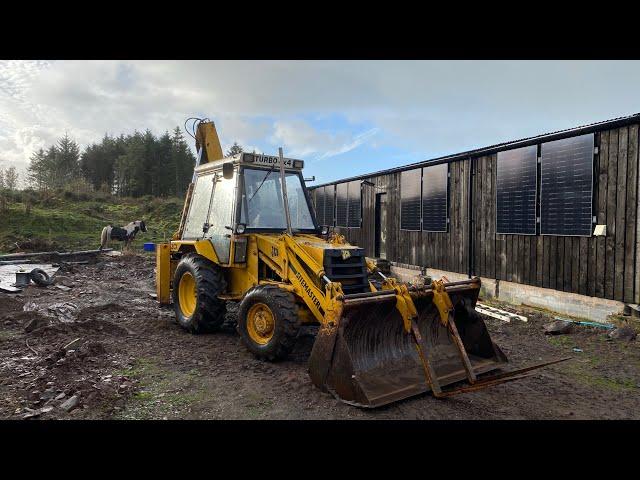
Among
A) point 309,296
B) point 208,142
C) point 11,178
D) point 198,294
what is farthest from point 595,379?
point 11,178

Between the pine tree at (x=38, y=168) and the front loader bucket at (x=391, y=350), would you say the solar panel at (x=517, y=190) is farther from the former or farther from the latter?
the pine tree at (x=38, y=168)

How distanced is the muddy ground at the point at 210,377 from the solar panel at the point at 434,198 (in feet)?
15.5

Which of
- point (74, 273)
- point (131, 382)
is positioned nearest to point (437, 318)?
point (131, 382)

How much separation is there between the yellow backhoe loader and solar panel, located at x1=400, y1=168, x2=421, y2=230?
7.03 meters

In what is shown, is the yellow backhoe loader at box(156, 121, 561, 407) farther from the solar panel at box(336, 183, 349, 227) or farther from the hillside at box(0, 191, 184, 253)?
the hillside at box(0, 191, 184, 253)

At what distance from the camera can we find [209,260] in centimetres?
704

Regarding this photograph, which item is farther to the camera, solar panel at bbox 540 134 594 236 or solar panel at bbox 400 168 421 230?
solar panel at bbox 400 168 421 230

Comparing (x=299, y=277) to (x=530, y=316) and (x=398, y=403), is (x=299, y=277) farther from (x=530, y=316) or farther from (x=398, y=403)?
(x=530, y=316)

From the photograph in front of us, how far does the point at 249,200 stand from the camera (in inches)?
262

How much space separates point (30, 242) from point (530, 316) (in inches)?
712

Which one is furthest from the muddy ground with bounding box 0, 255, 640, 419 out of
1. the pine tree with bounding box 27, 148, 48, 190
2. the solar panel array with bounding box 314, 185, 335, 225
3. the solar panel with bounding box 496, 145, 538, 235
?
the pine tree with bounding box 27, 148, 48, 190

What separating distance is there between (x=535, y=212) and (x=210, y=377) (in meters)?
7.56

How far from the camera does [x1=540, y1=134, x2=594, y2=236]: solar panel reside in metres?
8.48

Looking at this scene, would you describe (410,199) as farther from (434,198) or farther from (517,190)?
(517,190)
